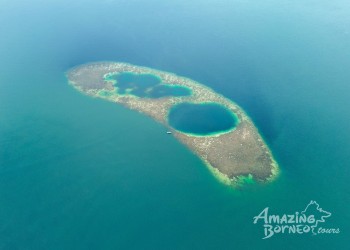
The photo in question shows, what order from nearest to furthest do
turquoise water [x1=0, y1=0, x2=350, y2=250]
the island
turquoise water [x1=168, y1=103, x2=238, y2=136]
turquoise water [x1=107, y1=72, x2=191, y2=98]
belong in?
turquoise water [x1=0, y1=0, x2=350, y2=250] < the island < turquoise water [x1=168, y1=103, x2=238, y2=136] < turquoise water [x1=107, y1=72, x2=191, y2=98]

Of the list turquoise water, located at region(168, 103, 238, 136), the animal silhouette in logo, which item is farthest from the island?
the animal silhouette in logo

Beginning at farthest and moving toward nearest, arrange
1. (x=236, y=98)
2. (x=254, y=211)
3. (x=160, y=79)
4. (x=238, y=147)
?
(x=160, y=79), (x=236, y=98), (x=238, y=147), (x=254, y=211)

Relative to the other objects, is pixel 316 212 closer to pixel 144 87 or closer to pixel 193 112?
pixel 193 112

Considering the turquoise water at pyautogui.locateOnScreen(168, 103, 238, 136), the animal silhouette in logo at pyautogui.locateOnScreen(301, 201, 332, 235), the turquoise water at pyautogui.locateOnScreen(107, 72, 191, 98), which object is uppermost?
the turquoise water at pyautogui.locateOnScreen(107, 72, 191, 98)

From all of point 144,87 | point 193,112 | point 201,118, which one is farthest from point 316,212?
point 144,87

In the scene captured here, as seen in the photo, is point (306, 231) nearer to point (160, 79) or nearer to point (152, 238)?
point (152, 238)

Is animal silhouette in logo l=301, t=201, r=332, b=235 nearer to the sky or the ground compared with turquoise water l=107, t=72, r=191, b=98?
nearer to the ground

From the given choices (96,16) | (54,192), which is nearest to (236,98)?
(54,192)

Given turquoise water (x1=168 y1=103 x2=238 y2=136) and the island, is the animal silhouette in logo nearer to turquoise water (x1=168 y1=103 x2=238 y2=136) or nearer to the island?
the island
